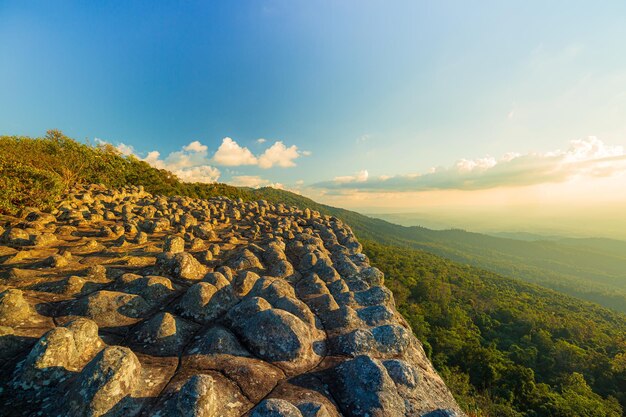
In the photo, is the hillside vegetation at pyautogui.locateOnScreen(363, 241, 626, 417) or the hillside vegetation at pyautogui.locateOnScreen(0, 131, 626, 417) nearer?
the hillside vegetation at pyautogui.locateOnScreen(0, 131, 626, 417)

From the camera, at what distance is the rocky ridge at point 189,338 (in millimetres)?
3387

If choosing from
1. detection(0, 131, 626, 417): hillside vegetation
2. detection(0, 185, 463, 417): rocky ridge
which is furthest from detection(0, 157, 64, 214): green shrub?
detection(0, 185, 463, 417): rocky ridge

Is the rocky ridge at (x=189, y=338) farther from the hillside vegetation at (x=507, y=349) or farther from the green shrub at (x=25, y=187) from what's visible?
the hillside vegetation at (x=507, y=349)

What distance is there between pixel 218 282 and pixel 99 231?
274 inches

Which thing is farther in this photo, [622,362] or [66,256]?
[622,362]

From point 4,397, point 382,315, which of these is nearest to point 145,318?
point 4,397

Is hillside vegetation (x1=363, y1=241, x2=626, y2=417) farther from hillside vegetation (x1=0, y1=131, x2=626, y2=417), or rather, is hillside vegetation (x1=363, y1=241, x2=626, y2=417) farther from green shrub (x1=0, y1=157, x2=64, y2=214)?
green shrub (x1=0, y1=157, x2=64, y2=214)

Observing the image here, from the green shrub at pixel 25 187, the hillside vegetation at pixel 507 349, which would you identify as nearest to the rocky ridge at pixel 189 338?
the green shrub at pixel 25 187

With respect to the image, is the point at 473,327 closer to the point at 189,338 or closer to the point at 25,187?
the point at 189,338

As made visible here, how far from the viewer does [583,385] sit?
4497 centimetres

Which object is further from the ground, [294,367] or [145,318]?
[145,318]

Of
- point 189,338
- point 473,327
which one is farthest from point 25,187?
point 473,327

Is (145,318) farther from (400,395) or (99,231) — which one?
(99,231)

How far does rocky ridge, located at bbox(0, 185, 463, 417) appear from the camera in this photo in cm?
339
